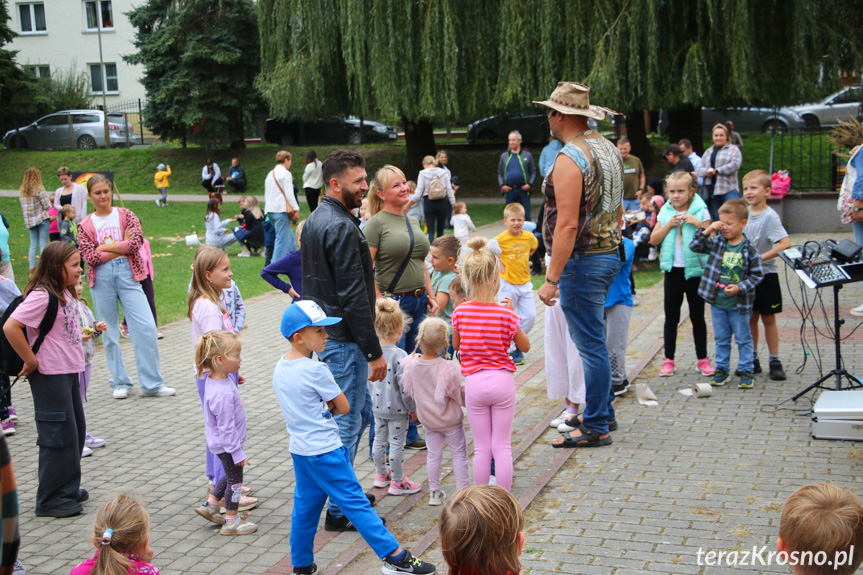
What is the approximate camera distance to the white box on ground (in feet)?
18.8

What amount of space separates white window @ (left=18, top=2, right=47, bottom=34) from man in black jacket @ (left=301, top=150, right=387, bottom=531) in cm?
5171

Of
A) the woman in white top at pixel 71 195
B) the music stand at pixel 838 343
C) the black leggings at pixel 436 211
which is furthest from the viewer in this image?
the black leggings at pixel 436 211

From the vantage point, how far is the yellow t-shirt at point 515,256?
Answer: 821 centimetres

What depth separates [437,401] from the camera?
16.4 feet

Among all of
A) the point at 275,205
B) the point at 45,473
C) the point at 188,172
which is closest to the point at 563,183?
the point at 45,473

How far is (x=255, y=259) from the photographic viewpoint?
16.5m

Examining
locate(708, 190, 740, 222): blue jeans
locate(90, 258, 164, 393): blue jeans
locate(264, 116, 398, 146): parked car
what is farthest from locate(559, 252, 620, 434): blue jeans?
locate(264, 116, 398, 146): parked car

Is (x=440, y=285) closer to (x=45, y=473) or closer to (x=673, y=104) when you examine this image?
(x=45, y=473)

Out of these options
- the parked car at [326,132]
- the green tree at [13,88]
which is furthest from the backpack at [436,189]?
the green tree at [13,88]

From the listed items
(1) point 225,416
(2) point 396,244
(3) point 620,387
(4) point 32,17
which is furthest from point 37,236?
(4) point 32,17

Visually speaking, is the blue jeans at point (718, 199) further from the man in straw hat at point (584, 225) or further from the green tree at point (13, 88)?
the green tree at point (13, 88)

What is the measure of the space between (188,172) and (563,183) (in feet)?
94.6

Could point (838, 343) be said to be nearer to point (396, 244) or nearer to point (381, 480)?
point (396, 244)

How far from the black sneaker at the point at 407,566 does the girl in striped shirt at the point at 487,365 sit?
3.07 ft
